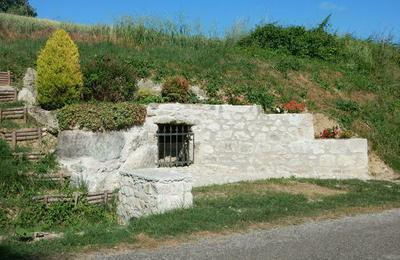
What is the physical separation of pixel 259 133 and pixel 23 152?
6.49 m

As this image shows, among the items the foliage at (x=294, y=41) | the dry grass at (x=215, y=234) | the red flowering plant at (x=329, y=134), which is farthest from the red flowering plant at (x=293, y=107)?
the foliage at (x=294, y=41)

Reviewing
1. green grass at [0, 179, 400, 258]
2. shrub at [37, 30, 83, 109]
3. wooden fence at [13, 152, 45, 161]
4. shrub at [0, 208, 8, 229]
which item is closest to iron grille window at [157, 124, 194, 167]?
green grass at [0, 179, 400, 258]

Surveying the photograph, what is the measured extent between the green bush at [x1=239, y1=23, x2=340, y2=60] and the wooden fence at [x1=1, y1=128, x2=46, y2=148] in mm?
10984

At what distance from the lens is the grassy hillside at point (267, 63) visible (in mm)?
16031

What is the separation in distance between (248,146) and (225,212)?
5203mm

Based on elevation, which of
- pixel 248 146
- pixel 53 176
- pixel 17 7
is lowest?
pixel 53 176

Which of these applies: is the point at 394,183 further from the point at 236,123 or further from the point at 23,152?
the point at 23,152

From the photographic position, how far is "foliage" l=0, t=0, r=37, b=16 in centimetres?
4158

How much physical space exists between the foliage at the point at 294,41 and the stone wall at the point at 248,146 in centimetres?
700

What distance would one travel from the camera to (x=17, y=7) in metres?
44.0

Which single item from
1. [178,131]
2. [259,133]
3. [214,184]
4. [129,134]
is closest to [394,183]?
[259,133]

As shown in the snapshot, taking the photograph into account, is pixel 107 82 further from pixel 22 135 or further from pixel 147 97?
pixel 22 135

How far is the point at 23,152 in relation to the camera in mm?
11531

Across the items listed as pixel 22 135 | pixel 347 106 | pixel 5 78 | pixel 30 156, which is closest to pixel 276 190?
pixel 30 156
